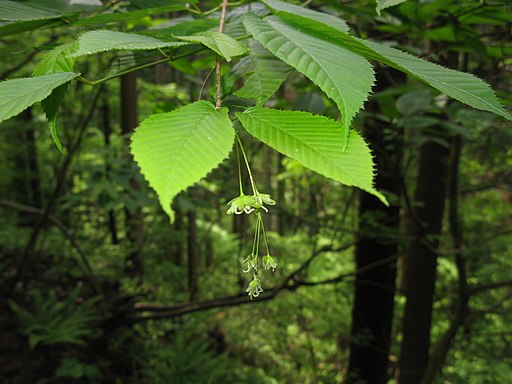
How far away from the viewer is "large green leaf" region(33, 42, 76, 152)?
0.55 meters

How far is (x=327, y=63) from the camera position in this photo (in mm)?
438

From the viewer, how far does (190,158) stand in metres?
0.39

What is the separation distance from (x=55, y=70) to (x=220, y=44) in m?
0.25

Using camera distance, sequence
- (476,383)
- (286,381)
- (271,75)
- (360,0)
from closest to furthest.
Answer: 1. (271,75)
2. (360,0)
3. (476,383)
4. (286,381)

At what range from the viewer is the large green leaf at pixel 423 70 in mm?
472

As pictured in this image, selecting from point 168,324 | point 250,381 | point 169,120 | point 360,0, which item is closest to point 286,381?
point 250,381

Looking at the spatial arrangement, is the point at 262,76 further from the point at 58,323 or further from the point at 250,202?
the point at 58,323

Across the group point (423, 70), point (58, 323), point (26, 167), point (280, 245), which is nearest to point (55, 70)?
point (423, 70)

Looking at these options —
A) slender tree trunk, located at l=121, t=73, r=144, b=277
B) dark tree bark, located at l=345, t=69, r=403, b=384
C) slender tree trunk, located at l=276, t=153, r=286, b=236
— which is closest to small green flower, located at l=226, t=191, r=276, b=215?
slender tree trunk, located at l=276, t=153, r=286, b=236

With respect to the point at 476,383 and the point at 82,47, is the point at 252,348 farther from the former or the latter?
the point at 82,47

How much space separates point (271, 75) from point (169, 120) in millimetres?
313

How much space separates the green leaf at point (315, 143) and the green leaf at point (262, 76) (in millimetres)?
156

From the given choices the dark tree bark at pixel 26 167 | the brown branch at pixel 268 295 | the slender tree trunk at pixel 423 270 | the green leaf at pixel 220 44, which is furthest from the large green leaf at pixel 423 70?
the dark tree bark at pixel 26 167

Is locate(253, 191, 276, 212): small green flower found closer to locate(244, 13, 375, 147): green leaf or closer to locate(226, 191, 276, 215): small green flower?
locate(226, 191, 276, 215): small green flower
